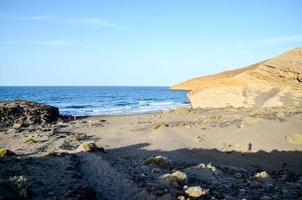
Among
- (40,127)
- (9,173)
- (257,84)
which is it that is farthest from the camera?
(257,84)

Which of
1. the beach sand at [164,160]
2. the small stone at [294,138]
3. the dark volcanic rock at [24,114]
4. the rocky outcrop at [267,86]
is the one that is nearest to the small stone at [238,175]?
the beach sand at [164,160]

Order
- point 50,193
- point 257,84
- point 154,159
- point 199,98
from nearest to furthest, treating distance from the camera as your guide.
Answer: point 50,193, point 154,159, point 257,84, point 199,98

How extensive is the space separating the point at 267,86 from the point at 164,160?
1862 centimetres

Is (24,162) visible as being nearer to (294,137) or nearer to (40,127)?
(294,137)

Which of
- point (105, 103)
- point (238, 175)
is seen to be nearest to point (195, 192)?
point (238, 175)

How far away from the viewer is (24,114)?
29.3m

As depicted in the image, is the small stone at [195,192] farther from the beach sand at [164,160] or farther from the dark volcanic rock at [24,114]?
the dark volcanic rock at [24,114]

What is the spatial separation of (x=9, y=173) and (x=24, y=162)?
1867 millimetres

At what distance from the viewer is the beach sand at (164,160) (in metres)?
9.42

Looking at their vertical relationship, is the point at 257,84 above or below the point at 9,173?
above

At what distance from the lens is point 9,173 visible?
9977mm

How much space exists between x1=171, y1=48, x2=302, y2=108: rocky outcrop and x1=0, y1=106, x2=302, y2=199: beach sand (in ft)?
15.4

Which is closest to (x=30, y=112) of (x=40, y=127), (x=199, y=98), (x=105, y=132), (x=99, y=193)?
(x=40, y=127)

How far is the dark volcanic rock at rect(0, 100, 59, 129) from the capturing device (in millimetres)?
26953
